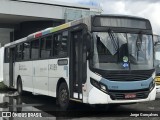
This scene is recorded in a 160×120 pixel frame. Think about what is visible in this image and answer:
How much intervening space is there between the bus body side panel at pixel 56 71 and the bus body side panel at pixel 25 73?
3.14 metres

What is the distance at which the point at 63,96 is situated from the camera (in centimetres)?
1246

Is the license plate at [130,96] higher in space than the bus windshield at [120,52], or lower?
lower

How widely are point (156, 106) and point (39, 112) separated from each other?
4.29 meters

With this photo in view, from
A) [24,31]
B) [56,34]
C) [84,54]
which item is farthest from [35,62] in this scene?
[24,31]

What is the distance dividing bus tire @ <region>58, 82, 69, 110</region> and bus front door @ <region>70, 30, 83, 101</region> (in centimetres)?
46

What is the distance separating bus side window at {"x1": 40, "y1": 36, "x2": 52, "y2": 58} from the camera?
1397cm

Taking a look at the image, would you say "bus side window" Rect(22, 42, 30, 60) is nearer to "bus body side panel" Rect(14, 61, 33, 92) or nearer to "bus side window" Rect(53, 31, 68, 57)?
"bus body side panel" Rect(14, 61, 33, 92)

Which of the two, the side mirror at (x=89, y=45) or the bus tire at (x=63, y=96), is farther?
the bus tire at (x=63, y=96)

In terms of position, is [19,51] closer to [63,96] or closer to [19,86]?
[19,86]

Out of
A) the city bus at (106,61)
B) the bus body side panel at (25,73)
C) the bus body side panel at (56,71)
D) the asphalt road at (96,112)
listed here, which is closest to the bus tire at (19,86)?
the bus body side panel at (25,73)

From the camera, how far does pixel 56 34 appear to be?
1339 cm

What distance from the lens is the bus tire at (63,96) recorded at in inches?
480

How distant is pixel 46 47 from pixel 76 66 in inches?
120

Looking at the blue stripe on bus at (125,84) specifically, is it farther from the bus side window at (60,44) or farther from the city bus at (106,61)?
the bus side window at (60,44)
